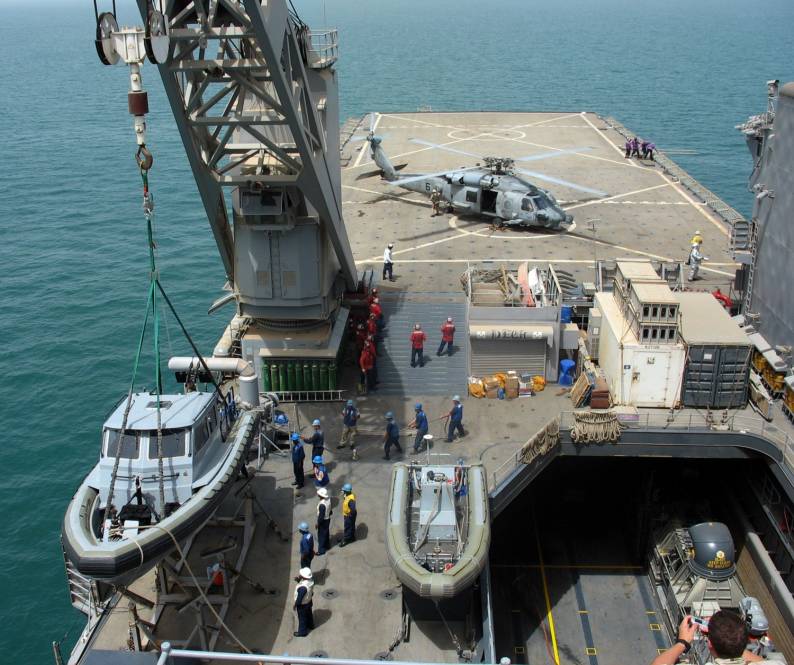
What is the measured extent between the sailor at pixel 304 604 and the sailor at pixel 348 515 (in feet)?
7.29

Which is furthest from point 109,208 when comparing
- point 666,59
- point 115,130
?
point 666,59

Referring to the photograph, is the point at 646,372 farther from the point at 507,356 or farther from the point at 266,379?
the point at 266,379

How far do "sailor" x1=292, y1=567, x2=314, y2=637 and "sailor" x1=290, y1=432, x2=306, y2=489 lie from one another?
421 centimetres

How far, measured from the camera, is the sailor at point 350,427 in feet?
76.6

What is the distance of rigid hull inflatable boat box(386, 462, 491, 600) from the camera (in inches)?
655

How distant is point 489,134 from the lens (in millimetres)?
60125

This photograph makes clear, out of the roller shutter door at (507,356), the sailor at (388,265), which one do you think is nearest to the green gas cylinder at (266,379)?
the roller shutter door at (507,356)

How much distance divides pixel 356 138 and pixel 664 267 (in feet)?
111

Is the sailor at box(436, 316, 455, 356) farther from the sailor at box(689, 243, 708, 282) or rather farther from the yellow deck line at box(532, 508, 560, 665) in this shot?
the sailor at box(689, 243, 708, 282)

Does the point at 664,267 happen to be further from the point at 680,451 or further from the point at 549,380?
the point at 680,451

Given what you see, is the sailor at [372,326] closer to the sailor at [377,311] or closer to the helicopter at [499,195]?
the sailor at [377,311]

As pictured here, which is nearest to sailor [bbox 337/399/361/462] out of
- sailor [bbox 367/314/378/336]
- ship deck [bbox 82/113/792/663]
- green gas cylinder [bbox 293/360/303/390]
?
ship deck [bbox 82/113/792/663]

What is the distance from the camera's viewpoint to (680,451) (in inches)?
895

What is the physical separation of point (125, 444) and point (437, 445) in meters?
8.91
